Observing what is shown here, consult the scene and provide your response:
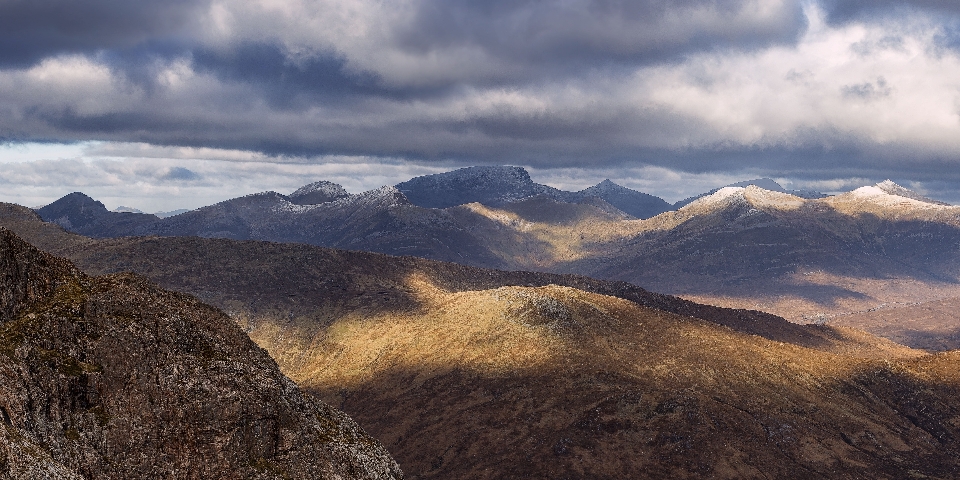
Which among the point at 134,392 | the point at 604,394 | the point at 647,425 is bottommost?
the point at 647,425

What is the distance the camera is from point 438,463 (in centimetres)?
11850

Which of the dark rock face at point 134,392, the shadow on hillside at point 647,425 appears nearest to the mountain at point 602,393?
the shadow on hillside at point 647,425

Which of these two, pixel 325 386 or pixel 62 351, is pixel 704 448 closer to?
pixel 325 386

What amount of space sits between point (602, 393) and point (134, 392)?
106 metres

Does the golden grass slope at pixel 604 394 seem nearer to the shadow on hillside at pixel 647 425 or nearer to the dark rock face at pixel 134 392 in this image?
the shadow on hillside at pixel 647 425

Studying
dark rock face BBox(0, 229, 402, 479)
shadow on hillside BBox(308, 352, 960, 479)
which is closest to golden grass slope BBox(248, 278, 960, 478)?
shadow on hillside BBox(308, 352, 960, 479)

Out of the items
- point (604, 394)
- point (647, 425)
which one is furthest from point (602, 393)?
point (647, 425)

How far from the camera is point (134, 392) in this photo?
1446 inches

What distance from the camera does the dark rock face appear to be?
110 feet

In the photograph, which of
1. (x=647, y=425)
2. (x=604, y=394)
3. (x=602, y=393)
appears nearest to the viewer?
(x=647, y=425)

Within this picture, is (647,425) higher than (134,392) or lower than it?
lower

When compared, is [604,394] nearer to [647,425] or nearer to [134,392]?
[647,425]

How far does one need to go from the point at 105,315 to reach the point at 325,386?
403ft

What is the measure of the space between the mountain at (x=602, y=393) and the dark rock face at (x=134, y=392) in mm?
78735
